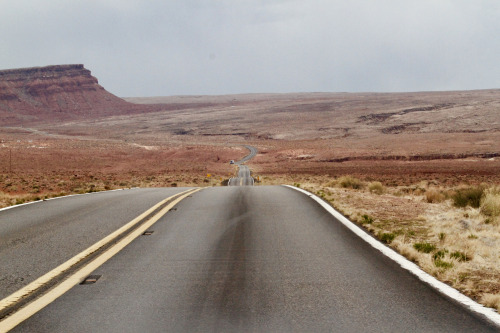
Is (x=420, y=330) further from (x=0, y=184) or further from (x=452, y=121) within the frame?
(x=452, y=121)

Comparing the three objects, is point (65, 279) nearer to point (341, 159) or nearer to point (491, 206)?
point (491, 206)

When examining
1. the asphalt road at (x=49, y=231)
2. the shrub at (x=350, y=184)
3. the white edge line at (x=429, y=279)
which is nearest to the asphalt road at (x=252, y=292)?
the white edge line at (x=429, y=279)

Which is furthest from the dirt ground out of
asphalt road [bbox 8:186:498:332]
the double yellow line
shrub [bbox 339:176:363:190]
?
the double yellow line

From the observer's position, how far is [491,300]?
4.48 meters

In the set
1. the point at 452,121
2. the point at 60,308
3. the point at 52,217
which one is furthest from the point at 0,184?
the point at 452,121

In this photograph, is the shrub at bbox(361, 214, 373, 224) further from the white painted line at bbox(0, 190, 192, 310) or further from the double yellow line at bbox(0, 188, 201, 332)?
the white painted line at bbox(0, 190, 192, 310)

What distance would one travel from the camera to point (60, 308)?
4.50m

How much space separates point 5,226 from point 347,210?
25.5 feet

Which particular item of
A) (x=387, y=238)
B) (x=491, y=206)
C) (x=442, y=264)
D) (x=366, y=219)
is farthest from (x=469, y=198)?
(x=442, y=264)

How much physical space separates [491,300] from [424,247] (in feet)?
8.94

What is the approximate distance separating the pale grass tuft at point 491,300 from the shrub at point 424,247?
2439mm

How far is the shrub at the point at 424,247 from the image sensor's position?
7062 millimetres

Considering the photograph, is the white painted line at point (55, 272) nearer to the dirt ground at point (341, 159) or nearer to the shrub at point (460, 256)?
the dirt ground at point (341, 159)

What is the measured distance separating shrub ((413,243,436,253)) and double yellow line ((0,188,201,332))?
4701 mm
